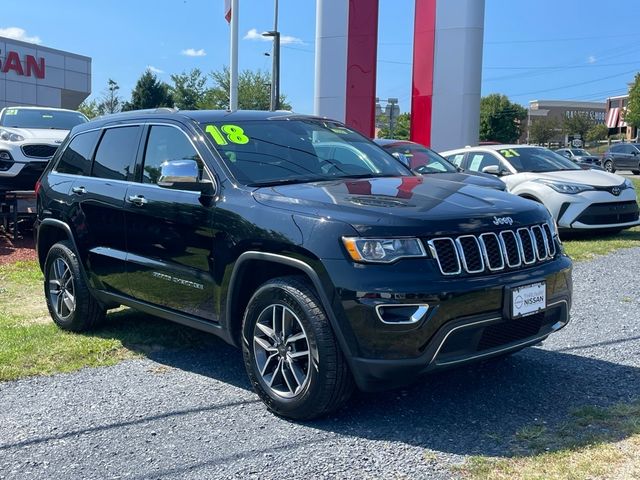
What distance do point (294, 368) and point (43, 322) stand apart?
3.45m

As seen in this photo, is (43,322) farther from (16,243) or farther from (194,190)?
(16,243)

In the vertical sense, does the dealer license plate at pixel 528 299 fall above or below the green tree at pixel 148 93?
below

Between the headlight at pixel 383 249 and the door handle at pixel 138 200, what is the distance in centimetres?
194

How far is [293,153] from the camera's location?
4816mm

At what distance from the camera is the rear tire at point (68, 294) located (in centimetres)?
566

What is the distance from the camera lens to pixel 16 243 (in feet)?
35.5

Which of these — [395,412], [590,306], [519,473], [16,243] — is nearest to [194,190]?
[395,412]

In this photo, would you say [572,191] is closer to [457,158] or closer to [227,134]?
[457,158]

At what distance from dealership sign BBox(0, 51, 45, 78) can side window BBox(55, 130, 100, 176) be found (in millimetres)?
32461

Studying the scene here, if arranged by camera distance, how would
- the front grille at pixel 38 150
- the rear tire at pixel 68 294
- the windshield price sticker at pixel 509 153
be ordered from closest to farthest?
the rear tire at pixel 68 294 → the front grille at pixel 38 150 → the windshield price sticker at pixel 509 153

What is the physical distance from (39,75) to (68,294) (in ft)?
113

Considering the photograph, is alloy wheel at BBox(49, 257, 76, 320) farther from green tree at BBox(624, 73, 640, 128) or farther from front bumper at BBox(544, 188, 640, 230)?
green tree at BBox(624, 73, 640, 128)

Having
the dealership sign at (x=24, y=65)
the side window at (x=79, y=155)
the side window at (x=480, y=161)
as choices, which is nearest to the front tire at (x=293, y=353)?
the side window at (x=79, y=155)

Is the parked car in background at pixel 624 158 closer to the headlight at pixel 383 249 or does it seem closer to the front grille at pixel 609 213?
the front grille at pixel 609 213
